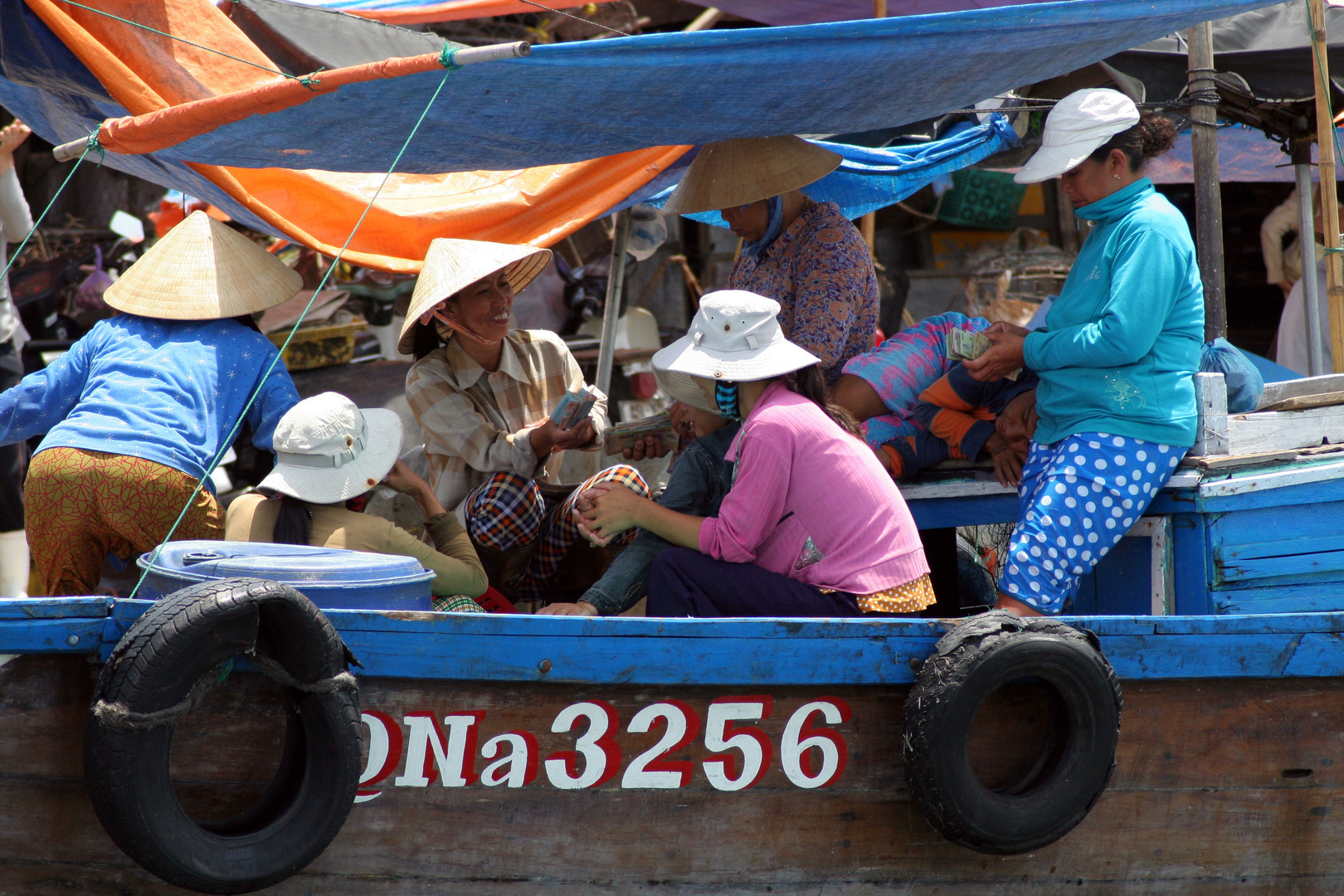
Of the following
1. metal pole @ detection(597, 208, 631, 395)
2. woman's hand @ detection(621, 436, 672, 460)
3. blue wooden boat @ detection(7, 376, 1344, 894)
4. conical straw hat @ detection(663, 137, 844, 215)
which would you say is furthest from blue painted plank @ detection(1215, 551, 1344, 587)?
metal pole @ detection(597, 208, 631, 395)

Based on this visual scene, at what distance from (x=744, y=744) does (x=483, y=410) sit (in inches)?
60.1

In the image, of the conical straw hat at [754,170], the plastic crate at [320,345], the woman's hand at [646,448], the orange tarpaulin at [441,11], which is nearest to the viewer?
the conical straw hat at [754,170]

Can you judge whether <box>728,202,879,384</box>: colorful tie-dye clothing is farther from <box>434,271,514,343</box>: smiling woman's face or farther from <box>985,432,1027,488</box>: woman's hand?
<box>434,271,514,343</box>: smiling woman's face

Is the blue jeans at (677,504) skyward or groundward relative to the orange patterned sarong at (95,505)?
groundward

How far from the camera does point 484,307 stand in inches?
136

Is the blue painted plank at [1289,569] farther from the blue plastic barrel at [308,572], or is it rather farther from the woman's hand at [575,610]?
the blue plastic barrel at [308,572]

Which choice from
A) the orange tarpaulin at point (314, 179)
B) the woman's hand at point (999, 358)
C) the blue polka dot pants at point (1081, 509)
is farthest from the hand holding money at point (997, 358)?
the orange tarpaulin at point (314, 179)

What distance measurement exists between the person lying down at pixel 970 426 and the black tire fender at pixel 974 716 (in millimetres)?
721

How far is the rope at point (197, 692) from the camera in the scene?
1.99 meters

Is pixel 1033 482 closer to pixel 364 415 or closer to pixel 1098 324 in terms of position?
pixel 1098 324

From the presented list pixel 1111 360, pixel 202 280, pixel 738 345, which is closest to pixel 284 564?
pixel 738 345

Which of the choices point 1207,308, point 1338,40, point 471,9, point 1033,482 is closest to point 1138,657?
point 1033,482

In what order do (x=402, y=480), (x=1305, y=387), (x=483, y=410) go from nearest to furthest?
(x=402, y=480) < (x=1305, y=387) < (x=483, y=410)

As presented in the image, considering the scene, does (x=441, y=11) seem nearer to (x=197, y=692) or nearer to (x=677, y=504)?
(x=677, y=504)
